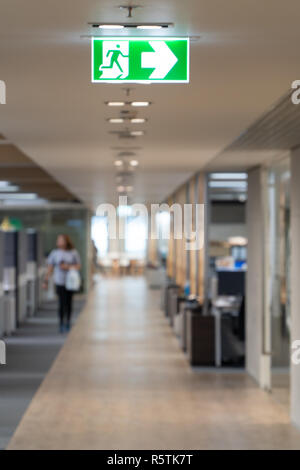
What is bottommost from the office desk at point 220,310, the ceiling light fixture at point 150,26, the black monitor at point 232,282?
the office desk at point 220,310

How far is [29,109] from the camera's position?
5742mm

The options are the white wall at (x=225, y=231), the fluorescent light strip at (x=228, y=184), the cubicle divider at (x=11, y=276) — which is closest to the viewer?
the fluorescent light strip at (x=228, y=184)

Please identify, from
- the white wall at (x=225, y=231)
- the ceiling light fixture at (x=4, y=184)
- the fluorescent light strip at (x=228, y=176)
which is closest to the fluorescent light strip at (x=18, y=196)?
the ceiling light fixture at (x=4, y=184)

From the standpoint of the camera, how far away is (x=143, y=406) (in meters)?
7.95

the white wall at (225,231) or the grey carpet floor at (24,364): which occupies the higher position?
the white wall at (225,231)

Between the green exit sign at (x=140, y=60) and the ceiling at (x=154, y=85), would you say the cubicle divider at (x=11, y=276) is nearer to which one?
the ceiling at (x=154, y=85)

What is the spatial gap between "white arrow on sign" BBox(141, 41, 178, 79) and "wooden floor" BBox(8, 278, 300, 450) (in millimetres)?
3653

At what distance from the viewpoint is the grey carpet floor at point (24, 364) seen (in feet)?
25.1

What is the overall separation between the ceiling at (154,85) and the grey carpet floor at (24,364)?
8.14 feet

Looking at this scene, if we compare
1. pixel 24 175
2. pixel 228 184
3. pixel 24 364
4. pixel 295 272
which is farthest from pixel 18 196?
pixel 295 272

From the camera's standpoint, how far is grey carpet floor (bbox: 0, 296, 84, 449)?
766 cm

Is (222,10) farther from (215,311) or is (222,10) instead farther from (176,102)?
(215,311)

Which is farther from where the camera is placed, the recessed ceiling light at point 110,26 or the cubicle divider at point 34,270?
the cubicle divider at point 34,270
